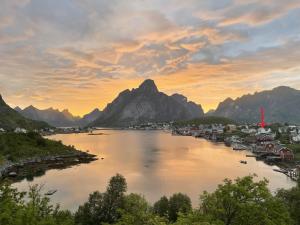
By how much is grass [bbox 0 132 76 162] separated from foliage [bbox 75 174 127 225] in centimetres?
6283

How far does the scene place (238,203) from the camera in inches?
627

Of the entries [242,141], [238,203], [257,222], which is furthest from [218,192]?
[242,141]

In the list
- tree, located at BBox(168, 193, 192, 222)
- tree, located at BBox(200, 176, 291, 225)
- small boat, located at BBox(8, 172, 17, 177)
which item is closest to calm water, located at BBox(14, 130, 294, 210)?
small boat, located at BBox(8, 172, 17, 177)

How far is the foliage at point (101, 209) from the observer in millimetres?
34159

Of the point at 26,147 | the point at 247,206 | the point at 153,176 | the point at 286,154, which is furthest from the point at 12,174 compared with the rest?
the point at 286,154

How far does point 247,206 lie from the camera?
15750 millimetres

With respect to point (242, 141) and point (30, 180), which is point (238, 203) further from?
point (242, 141)

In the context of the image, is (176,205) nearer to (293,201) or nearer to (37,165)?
(293,201)

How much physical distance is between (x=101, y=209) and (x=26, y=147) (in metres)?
78.1

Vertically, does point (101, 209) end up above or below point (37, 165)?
above

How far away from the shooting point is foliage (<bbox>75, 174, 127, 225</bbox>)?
34159mm

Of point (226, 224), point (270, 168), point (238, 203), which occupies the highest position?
point (238, 203)

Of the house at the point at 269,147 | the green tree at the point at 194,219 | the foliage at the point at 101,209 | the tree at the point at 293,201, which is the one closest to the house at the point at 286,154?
the house at the point at 269,147

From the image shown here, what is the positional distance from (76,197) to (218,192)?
40.8 meters
